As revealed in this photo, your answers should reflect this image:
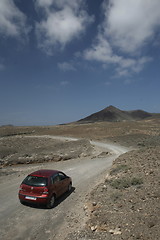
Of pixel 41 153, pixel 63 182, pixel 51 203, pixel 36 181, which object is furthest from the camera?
pixel 41 153

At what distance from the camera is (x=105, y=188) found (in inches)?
488

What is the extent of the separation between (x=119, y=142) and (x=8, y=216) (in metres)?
33.2

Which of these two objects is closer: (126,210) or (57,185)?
(126,210)

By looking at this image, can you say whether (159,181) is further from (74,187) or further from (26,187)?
(26,187)

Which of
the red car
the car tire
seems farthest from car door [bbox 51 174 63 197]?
the car tire

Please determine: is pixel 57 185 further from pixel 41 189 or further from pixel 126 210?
pixel 126 210

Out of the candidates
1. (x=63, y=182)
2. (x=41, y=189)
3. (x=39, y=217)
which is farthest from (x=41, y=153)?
(x=39, y=217)

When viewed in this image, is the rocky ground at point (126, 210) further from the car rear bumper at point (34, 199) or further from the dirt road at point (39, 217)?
the car rear bumper at point (34, 199)

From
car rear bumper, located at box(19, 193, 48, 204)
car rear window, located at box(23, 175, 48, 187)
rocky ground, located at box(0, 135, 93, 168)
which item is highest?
car rear window, located at box(23, 175, 48, 187)

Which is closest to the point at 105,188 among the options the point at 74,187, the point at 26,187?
the point at 74,187

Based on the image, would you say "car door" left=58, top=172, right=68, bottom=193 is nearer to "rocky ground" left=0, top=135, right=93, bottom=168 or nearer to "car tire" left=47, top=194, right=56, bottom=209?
"car tire" left=47, top=194, right=56, bottom=209

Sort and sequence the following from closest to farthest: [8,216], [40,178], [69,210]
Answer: [8,216] < [69,210] < [40,178]

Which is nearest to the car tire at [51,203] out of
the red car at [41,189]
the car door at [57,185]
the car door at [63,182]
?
the red car at [41,189]

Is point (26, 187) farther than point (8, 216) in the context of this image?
Yes
